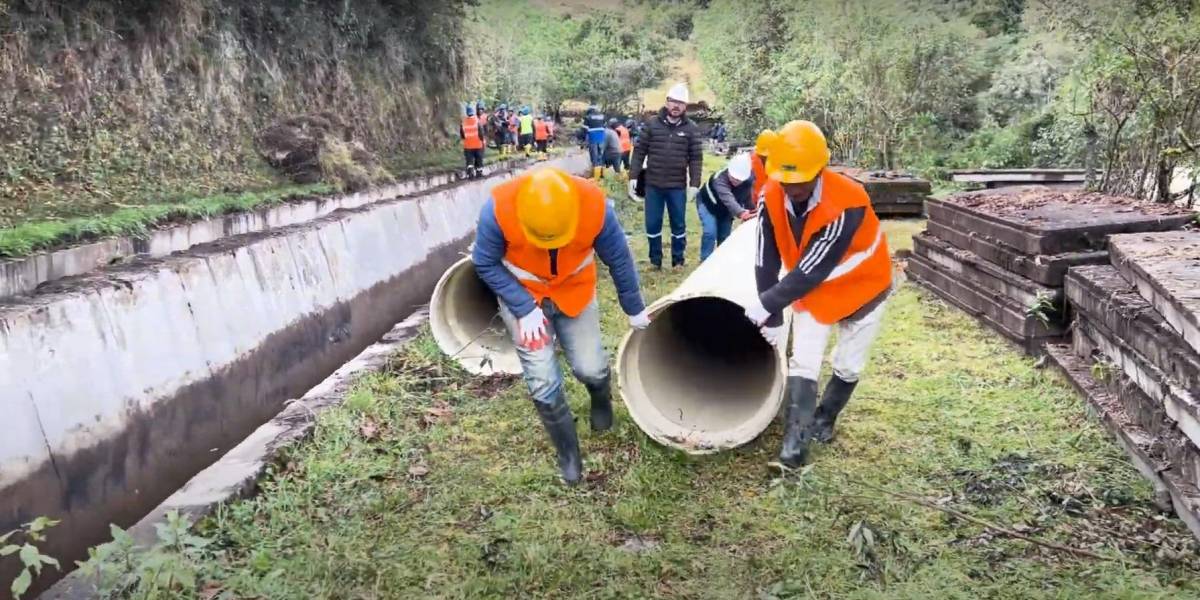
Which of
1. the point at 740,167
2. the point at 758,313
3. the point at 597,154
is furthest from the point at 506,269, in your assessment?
the point at 597,154

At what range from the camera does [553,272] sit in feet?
13.1

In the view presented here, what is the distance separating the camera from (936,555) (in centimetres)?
327

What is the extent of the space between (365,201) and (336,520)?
6913 mm

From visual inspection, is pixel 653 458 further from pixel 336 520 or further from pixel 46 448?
pixel 46 448

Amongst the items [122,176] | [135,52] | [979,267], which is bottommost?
[979,267]

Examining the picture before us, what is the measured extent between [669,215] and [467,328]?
10.4 feet

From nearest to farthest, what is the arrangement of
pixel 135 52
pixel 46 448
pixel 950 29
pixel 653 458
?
pixel 46 448
pixel 653 458
pixel 135 52
pixel 950 29

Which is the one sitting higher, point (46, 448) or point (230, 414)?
point (46, 448)

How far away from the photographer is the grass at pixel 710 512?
3141 mm

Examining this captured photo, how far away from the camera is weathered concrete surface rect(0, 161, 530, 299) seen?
4.90m

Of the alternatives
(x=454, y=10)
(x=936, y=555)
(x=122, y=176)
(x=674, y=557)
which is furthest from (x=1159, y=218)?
(x=454, y=10)

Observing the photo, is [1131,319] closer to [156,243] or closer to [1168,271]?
[1168,271]

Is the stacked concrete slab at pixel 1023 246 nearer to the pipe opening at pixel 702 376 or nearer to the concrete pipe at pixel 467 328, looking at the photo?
the pipe opening at pixel 702 376

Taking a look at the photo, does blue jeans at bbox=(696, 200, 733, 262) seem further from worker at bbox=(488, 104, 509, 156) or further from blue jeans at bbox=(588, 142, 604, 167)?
worker at bbox=(488, 104, 509, 156)
